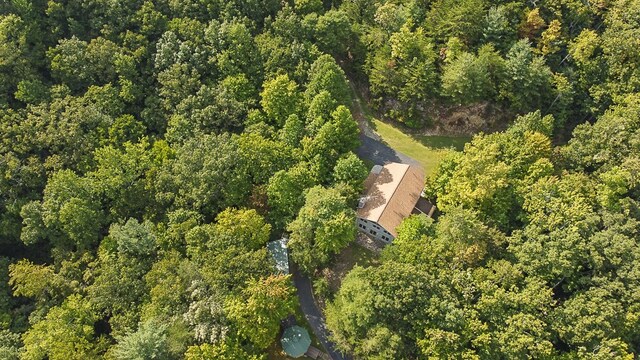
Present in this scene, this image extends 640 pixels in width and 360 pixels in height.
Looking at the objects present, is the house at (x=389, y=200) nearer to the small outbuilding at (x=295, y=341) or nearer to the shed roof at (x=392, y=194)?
the shed roof at (x=392, y=194)

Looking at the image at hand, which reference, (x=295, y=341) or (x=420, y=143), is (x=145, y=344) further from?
(x=420, y=143)

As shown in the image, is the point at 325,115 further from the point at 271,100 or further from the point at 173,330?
the point at 173,330

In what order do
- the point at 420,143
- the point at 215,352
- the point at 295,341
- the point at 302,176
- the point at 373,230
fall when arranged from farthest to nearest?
1. the point at 420,143
2. the point at 373,230
3. the point at 302,176
4. the point at 295,341
5. the point at 215,352

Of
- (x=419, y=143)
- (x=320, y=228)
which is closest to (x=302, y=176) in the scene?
(x=320, y=228)

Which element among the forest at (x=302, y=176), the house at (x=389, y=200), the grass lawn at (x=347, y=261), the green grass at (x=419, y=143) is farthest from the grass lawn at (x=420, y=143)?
the grass lawn at (x=347, y=261)

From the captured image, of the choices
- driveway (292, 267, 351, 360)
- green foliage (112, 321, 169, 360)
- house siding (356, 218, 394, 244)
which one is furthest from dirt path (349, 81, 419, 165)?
green foliage (112, 321, 169, 360)

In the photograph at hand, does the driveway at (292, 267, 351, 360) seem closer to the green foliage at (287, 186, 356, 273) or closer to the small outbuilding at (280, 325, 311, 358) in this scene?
the small outbuilding at (280, 325, 311, 358)
